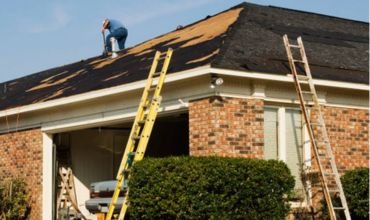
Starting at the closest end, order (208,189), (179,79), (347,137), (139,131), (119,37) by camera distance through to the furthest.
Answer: (208,189) < (179,79) < (139,131) < (347,137) < (119,37)

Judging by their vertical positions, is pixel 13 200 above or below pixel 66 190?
below

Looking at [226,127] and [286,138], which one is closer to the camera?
[226,127]

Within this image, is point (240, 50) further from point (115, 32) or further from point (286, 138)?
point (115, 32)

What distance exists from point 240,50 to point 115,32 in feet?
32.4

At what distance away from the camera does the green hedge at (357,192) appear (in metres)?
14.4

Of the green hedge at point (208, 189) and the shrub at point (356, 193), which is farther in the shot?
the shrub at point (356, 193)

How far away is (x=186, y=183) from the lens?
12.6m

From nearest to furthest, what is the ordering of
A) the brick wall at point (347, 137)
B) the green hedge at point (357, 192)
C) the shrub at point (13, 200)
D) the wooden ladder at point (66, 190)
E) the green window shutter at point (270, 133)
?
the green hedge at point (357, 192) < the green window shutter at point (270, 133) < the brick wall at point (347, 137) < the shrub at point (13, 200) < the wooden ladder at point (66, 190)

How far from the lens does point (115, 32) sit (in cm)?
2444

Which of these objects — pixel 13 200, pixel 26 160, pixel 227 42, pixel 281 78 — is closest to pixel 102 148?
pixel 26 160

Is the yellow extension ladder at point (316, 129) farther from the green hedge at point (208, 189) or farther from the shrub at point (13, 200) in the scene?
the shrub at point (13, 200)

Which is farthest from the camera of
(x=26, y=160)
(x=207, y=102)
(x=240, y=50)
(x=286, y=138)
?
(x=26, y=160)

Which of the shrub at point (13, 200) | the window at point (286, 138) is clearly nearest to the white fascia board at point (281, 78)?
the window at point (286, 138)

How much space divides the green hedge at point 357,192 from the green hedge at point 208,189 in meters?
1.86
